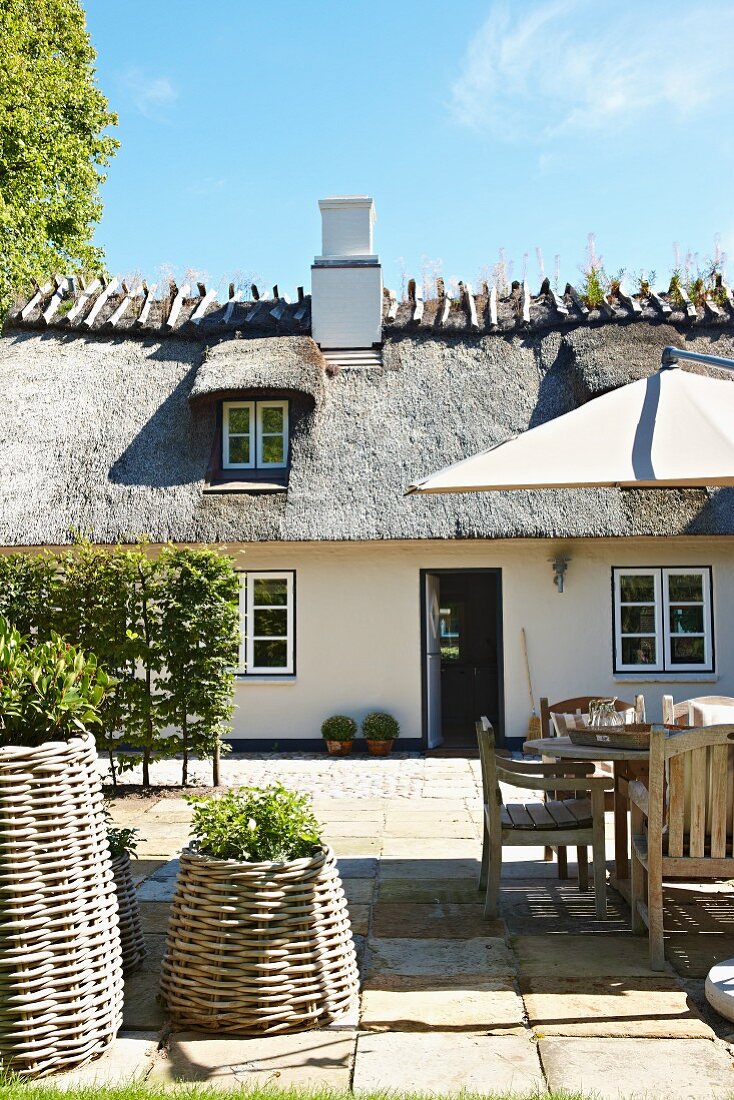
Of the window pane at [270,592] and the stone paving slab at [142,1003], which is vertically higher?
the window pane at [270,592]

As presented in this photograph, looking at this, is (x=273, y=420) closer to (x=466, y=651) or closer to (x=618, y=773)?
(x=466, y=651)

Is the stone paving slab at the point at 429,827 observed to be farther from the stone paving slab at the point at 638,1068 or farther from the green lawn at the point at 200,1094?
the green lawn at the point at 200,1094

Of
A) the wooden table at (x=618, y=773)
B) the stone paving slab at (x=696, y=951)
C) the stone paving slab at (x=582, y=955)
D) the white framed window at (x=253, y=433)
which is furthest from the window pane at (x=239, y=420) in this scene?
the stone paving slab at (x=696, y=951)

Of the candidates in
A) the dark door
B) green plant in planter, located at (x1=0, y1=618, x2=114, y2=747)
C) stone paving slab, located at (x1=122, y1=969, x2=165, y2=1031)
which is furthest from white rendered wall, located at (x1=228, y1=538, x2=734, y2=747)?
green plant in planter, located at (x1=0, y1=618, x2=114, y2=747)

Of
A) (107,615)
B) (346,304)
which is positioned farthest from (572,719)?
(346,304)

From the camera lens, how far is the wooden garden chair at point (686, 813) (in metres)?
3.82

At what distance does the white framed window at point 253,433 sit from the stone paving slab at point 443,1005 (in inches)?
321

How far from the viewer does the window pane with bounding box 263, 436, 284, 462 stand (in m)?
11.3

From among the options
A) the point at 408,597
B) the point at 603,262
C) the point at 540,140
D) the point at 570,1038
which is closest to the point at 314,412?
the point at 408,597

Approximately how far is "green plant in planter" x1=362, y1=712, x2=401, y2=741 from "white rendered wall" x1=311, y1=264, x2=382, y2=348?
471 cm

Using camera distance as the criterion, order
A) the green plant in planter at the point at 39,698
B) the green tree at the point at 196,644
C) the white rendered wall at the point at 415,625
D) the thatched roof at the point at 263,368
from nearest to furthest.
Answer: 1. the green plant in planter at the point at 39,698
2. the green tree at the point at 196,644
3. the white rendered wall at the point at 415,625
4. the thatched roof at the point at 263,368

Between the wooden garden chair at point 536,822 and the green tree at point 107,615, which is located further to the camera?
the green tree at point 107,615

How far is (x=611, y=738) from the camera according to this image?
455cm

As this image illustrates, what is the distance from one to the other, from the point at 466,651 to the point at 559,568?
149 inches
